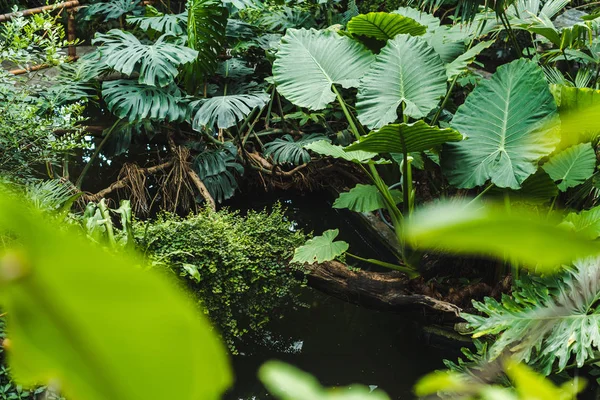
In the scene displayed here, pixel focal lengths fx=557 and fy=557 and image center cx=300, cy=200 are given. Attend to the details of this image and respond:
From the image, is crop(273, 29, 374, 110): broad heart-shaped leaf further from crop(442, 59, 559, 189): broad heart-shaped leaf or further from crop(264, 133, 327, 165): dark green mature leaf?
crop(442, 59, 559, 189): broad heart-shaped leaf

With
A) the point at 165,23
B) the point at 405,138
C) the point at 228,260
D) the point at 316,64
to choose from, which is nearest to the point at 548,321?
the point at 405,138

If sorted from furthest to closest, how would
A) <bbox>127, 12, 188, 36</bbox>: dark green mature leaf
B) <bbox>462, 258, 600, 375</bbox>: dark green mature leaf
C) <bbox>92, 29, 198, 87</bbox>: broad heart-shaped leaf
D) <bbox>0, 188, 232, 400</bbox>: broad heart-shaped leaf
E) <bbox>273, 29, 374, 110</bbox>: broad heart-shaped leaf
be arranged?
<bbox>127, 12, 188, 36</bbox>: dark green mature leaf
<bbox>92, 29, 198, 87</bbox>: broad heart-shaped leaf
<bbox>273, 29, 374, 110</bbox>: broad heart-shaped leaf
<bbox>462, 258, 600, 375</bbox>: dark green mature leaf
<bbox>0, 188, 232, 400</bbox>: broad heart-shaped leaf

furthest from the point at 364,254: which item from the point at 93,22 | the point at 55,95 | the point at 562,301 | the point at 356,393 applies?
the point at 356,393

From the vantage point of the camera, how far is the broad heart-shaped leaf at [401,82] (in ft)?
11.6

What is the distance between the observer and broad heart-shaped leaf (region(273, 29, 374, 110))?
3863 mm

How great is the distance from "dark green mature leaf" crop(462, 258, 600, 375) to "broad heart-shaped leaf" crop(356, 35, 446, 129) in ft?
4.60

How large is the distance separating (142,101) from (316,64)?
1.31m

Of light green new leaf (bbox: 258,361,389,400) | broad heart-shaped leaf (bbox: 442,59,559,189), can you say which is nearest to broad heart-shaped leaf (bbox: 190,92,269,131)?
broad heart-shaped leaf (bbox: 442,59,559,189)

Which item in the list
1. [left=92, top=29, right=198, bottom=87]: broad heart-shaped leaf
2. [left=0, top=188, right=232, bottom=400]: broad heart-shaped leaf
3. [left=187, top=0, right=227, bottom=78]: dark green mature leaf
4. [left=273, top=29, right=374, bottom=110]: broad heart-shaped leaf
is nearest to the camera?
[left=0, top=188, right=232, bottom=400]: broad heart-shaped leaf

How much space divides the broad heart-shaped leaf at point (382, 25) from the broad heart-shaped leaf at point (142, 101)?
144 centimetres

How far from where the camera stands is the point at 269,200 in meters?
5.07

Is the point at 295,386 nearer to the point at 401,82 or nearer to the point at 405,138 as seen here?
the point at 405,138

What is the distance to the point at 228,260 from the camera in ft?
10.5

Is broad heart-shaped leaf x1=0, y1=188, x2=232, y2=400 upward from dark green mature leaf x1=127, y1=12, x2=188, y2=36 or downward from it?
upward
